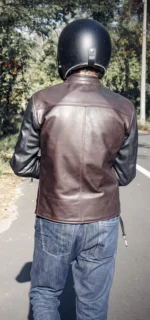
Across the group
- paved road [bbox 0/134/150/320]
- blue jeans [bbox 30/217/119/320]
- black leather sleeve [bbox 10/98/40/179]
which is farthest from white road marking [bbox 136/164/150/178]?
black leather sleeve [bbox 10/98/40/179]

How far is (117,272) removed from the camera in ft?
13.0

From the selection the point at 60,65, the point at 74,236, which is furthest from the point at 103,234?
the point at 60,65

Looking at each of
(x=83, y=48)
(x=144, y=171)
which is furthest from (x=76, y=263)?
(x=144, y=171)

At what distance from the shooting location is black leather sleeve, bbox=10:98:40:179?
213 centimetres

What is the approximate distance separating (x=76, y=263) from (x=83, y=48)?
3.88 feet

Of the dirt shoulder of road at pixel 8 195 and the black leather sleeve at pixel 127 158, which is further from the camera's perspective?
the dirt shoulder of road at pixel 8 195

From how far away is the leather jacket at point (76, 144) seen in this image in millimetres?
2076

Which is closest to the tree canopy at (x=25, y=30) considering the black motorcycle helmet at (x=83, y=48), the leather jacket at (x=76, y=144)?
the black motorcycle helmet at (x=83, y=48)

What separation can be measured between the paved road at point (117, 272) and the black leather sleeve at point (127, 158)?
4.39 feet

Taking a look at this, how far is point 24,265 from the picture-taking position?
4062 mm

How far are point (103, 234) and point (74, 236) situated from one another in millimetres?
160

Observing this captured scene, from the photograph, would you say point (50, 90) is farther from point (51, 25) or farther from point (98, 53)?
point (51, 25)

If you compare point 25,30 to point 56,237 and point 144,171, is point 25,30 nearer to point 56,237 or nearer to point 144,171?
point 144,171

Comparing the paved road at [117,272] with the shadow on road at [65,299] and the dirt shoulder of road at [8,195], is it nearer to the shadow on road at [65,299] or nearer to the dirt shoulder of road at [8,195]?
the shadow on road at [65,299]
